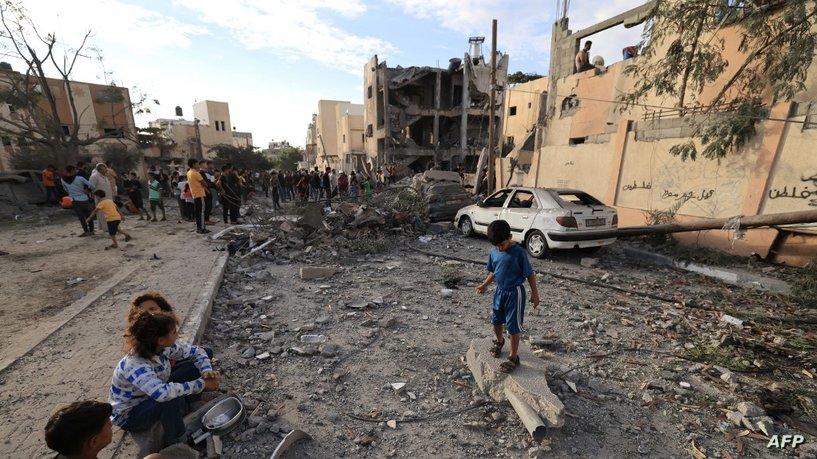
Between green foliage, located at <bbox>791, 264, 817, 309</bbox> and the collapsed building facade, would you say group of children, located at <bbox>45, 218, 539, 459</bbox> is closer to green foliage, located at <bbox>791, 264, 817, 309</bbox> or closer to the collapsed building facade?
green foliage, located at <bbox>791, 264, 817, 309</bbox>

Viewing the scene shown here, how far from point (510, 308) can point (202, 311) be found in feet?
11.6

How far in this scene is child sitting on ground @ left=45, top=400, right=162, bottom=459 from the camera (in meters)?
1.51

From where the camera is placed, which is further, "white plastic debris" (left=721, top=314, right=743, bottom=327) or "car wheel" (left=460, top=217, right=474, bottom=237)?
"car wheel" (left=460, top=217, right=474, bottom=237)

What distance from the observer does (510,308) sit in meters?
2.98

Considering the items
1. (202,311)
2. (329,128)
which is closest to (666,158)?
(202,311)

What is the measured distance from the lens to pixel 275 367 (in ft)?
11.0

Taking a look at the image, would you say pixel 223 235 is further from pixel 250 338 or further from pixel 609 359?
pixel 609 359

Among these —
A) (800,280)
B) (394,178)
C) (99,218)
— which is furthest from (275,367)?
(394,178)

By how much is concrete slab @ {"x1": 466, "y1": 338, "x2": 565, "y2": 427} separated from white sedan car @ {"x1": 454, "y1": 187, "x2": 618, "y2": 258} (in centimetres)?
364

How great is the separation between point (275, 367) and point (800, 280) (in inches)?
290

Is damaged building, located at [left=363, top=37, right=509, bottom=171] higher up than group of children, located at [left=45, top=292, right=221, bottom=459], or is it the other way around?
damaged building, located at [left=363, top=37, right=509, bottom=171]

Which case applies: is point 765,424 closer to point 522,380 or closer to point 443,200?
point 522,380

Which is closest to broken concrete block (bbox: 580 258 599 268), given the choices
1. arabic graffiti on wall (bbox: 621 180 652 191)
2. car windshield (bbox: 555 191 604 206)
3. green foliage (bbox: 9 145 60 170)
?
car windshield (bbox: 555 191 604 206)

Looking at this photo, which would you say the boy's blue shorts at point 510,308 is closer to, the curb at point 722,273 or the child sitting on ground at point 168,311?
the child sitting on ground at point 168,311
